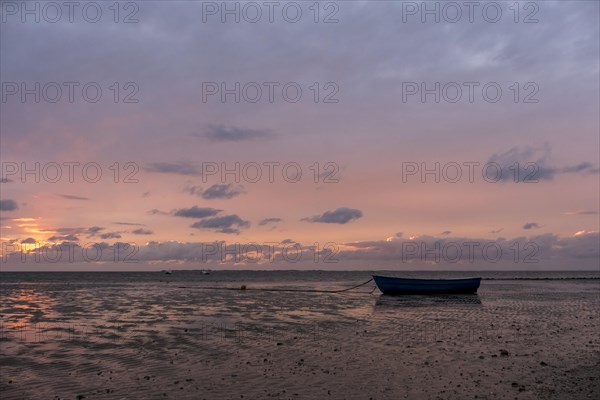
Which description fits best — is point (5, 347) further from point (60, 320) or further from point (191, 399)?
point (191, 399)

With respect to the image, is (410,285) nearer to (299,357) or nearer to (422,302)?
(422,302)

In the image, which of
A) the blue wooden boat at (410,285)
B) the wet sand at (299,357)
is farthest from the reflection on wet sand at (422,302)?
the wet sand at (299,357)

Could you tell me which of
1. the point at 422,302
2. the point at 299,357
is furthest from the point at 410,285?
the point at 299,357

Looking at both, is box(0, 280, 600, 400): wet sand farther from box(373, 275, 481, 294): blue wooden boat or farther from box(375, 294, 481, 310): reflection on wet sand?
box(373, 275, 481, 294): blue wooden boat

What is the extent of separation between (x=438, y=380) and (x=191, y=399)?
24.0 ft

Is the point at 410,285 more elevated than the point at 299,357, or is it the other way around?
the point at 299,357

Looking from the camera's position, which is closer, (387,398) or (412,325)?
(387,398)

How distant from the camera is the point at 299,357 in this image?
744 inches

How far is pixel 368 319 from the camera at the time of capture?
3203 cm

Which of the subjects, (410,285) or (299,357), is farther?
(410,285)

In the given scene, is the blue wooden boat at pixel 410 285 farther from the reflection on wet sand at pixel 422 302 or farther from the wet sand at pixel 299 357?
the wet sand at pixel 299 357

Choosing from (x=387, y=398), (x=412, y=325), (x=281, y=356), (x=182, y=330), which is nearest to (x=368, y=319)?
(x=412, y=325)

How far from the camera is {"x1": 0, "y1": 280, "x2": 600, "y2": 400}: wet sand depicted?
46.7ft

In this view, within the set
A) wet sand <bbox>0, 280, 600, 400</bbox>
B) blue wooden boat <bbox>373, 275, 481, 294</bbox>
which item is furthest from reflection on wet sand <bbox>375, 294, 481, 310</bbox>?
wet sand <bbox>0, 280, 600, 400</bbox>
